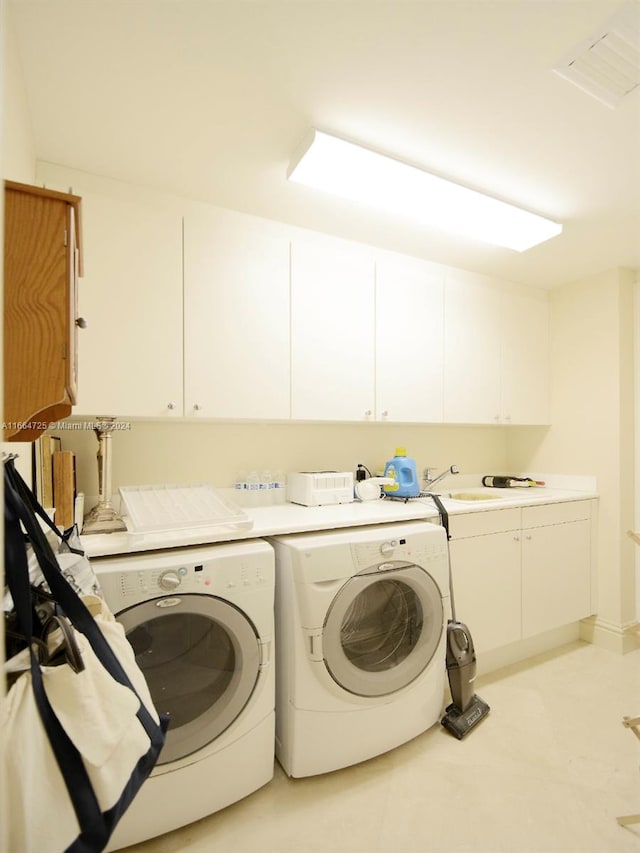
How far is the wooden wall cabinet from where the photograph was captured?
91 cm

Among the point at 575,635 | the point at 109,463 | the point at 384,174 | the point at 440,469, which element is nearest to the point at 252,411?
the point at 109,463

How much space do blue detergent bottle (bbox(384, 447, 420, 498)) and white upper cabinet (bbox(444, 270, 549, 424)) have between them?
17.2 inches

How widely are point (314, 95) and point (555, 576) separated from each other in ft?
9.09

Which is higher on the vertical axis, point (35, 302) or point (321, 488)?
point (35, 302)

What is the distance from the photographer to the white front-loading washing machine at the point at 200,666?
4.74 ft

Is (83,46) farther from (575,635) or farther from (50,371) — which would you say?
(575,635)

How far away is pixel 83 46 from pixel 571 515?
3193 millimetres

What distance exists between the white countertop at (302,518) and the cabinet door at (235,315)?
515 mm

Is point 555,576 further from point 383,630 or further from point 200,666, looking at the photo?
point 200,666

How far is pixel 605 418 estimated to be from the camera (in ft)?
9.50

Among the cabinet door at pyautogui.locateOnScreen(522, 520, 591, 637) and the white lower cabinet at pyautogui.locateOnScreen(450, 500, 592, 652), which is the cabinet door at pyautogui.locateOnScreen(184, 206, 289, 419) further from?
the cabinet door at pyautogui.locateOnScreen(522, 520, 591, 637)

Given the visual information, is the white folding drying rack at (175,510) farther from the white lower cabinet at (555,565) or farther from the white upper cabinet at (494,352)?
the white lower cabinet at (555,565)

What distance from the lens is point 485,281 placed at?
9.73 ft

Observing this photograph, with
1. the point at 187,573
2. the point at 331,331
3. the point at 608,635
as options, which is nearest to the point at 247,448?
the point at 331,331
